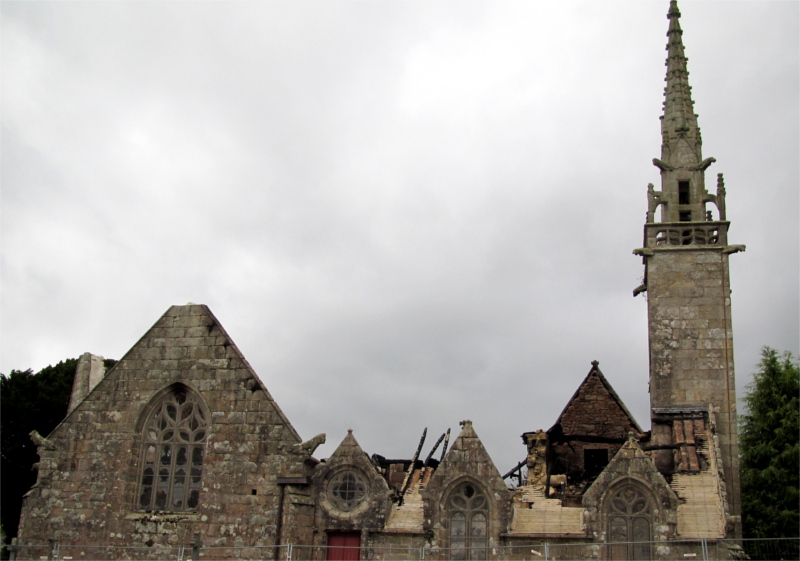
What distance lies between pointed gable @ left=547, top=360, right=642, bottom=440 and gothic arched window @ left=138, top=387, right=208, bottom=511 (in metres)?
12.1

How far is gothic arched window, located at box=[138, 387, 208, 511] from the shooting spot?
2138cm

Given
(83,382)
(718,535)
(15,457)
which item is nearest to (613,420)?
(718,535)

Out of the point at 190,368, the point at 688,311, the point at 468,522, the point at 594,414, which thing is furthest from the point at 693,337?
the point at 190,368

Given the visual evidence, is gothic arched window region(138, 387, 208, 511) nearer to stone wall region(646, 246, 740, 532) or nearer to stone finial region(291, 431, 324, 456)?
stone finial region(291, 431, 324, 456)

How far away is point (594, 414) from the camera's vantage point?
27938 mm

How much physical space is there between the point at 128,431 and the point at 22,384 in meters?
20.2

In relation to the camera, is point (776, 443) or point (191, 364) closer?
point (191, 364)

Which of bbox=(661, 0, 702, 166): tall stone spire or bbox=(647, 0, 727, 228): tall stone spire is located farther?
bbox=(661, 0, 702, 166): tall stone spire

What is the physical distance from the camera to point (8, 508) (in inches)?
1457

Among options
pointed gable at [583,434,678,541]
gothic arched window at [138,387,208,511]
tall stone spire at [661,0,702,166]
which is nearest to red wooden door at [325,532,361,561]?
gothic arched window at [138,387,208,511]

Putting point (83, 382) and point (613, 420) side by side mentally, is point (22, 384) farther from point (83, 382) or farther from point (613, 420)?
point (613, 420)

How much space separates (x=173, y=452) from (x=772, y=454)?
24138mm

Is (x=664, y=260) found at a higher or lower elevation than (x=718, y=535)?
higher

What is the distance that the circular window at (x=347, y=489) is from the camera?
20672mm
